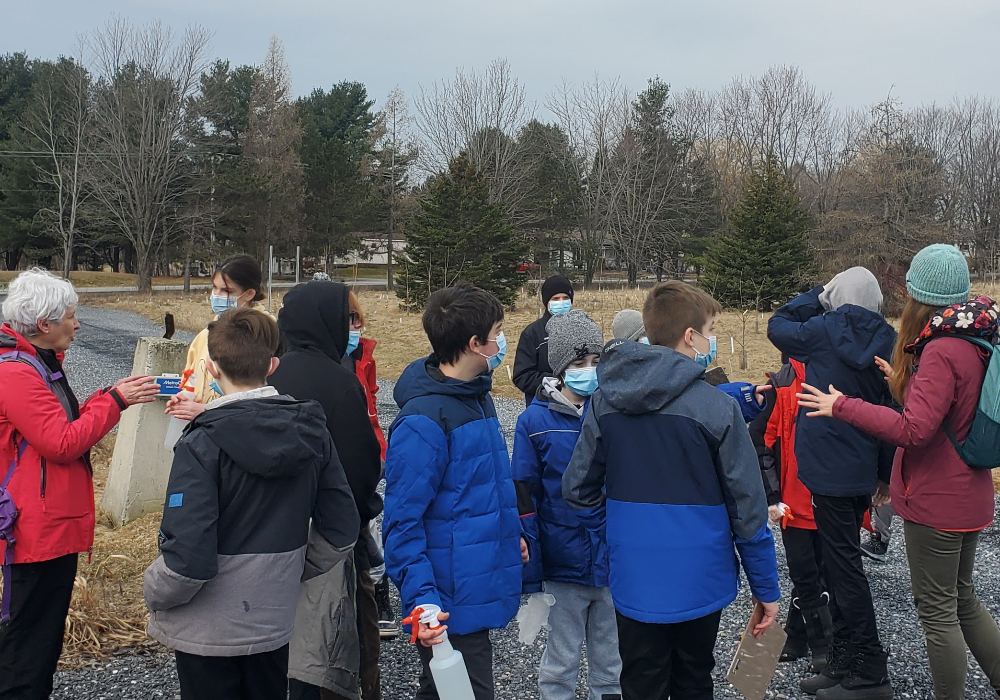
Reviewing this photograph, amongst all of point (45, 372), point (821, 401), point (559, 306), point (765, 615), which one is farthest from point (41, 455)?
point (559, 306)

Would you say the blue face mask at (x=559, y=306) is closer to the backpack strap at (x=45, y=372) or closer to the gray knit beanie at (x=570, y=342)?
the gray knit beanie at (x=570, y=342)

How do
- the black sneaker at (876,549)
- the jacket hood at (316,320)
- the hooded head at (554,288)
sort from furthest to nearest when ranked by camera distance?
the hooded head at (554,288) → the black sneaker at (876,549) → the jacket hood at (316,320)

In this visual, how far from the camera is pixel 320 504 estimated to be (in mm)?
2600

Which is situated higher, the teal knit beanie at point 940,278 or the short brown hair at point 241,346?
the teal knit beanie at point 940,278

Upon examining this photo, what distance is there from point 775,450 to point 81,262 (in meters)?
55.4

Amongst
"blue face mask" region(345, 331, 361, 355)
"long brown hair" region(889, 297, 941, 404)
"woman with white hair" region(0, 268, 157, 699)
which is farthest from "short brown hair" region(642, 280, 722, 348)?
"blue face mask" region(345, 331, 361, 355)

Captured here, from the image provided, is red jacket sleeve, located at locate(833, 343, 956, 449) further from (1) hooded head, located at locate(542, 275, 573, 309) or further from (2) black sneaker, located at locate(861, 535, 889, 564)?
(1) hooded head, located at locate(542, 275, 573, 309)

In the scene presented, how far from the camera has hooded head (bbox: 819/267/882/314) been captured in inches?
141

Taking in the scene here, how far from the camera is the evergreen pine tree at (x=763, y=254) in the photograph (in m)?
26.1

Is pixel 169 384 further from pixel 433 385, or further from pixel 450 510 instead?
pixel 450 510

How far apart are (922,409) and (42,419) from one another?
122 inches

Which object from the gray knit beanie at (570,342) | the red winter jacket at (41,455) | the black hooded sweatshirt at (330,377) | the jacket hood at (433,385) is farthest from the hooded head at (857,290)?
the red winter jacket at (41,455)

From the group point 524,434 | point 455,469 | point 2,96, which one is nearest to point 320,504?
point 455,469

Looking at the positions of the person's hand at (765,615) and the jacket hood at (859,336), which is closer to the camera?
the person's hand at (765,615)
